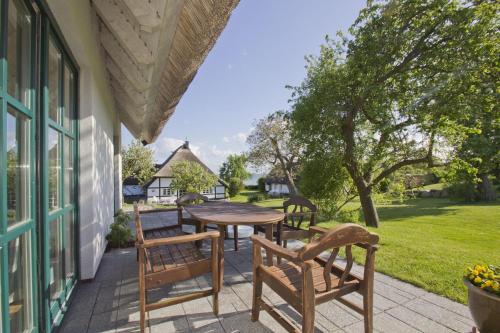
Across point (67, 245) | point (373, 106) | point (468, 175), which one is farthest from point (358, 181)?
point (67, 245)

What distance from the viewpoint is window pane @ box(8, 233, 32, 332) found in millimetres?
1313

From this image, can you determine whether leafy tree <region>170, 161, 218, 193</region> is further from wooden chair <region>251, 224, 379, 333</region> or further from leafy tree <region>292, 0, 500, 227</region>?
wooden chair <region>251, 224, 379, 333</region>

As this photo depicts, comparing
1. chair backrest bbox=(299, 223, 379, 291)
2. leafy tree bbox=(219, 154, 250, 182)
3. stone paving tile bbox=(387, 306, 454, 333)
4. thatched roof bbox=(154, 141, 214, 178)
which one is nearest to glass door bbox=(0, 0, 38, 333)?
chair backrest bbox=(299, 223, 379, 291)

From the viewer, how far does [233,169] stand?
4644cm

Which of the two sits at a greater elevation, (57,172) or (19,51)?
(19,51)

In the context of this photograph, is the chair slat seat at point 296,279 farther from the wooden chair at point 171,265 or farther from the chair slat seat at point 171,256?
the chair slat seat at point 171,256

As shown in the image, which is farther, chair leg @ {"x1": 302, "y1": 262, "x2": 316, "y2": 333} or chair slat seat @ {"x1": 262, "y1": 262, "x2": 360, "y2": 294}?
chair slat seat @ {"x1": 262, "y1": 262, "x2": 360, "y2": 294}

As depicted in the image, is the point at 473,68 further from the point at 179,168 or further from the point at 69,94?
the point at 179,168

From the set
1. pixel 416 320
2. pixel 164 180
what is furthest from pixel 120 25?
pixel 164 180

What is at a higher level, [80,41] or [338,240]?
[80,41]

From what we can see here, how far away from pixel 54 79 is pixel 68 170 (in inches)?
35.9

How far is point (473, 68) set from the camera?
557 centimetres

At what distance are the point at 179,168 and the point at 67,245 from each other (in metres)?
10.1

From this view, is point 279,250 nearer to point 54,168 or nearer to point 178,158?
point 54,168
